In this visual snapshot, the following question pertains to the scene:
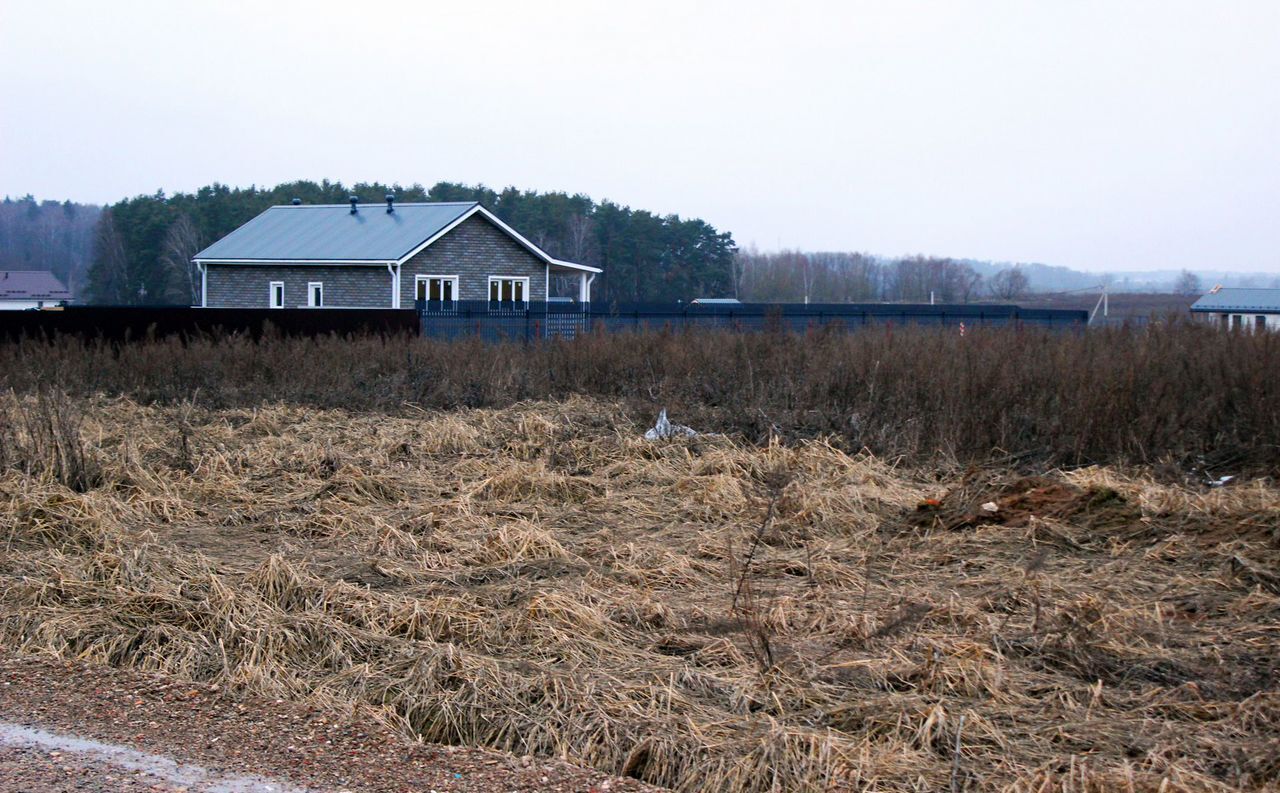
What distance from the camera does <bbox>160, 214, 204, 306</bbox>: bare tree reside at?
62.5 metres

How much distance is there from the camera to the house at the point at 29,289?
62781 millimetres

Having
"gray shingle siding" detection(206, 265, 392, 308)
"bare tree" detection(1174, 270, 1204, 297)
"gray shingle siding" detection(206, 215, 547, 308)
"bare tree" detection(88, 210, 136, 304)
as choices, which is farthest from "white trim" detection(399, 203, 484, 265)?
"bare tree" detection(1174, 270, 1204, 297)

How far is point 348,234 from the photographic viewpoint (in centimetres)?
3575

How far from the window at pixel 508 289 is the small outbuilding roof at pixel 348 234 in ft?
3.58

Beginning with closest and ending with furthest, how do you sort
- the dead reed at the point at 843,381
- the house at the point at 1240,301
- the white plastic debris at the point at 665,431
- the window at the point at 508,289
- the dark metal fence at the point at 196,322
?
1. the dead reed at the point at 843,381
2. the white plastic debris at the point at 665,431
3. the dark metal fence at the point at 196,322
4. the window at the point at 508,289
5. the house at the point at 1240,301

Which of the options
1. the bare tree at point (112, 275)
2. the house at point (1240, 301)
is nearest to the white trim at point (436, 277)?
the house at point (1240, 301)

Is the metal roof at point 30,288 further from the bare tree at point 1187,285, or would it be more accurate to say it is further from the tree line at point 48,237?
the bare tree at point 1187,285

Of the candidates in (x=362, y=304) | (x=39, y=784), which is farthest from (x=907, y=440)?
(x=362, y=304)

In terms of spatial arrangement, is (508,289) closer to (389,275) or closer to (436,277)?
(436,277)

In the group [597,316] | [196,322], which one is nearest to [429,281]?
[597,316]

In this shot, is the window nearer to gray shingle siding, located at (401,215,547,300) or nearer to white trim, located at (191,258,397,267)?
gray shingle siding, located at (401,215,547,300)

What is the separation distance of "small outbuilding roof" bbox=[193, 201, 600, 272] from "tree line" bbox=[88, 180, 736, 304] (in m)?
26.5

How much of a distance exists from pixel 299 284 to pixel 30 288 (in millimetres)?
38685

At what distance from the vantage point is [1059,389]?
11016mm
